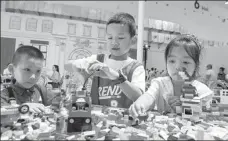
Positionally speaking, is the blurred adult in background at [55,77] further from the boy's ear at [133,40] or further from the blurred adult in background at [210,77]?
the blurred adult in background at [210,77]

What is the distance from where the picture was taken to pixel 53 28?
69 cm

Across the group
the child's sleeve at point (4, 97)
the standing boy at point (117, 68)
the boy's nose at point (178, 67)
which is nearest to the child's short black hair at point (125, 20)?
the standing boy at point (117, 68)

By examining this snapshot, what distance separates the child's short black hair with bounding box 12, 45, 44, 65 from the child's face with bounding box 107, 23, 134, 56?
267 mm

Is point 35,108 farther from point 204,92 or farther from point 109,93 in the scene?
point 204,92

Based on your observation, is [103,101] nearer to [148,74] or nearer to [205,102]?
[148,74]

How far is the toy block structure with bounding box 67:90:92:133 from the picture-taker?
0.49 metres

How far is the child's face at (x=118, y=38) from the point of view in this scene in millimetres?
777

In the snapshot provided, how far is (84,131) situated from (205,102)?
49cm

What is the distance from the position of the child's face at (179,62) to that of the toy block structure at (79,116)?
0.42m

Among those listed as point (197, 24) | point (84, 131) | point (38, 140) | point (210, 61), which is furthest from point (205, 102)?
point (38, 140)

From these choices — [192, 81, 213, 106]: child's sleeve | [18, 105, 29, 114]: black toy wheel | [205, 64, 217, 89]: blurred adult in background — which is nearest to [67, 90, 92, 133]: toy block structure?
[18, 105, 29, 114]: black toy wheel

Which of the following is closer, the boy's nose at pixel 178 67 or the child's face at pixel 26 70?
the child's face at pixel 26 70

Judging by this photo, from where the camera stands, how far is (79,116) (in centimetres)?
50

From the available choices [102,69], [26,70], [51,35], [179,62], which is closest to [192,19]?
[179,62]
